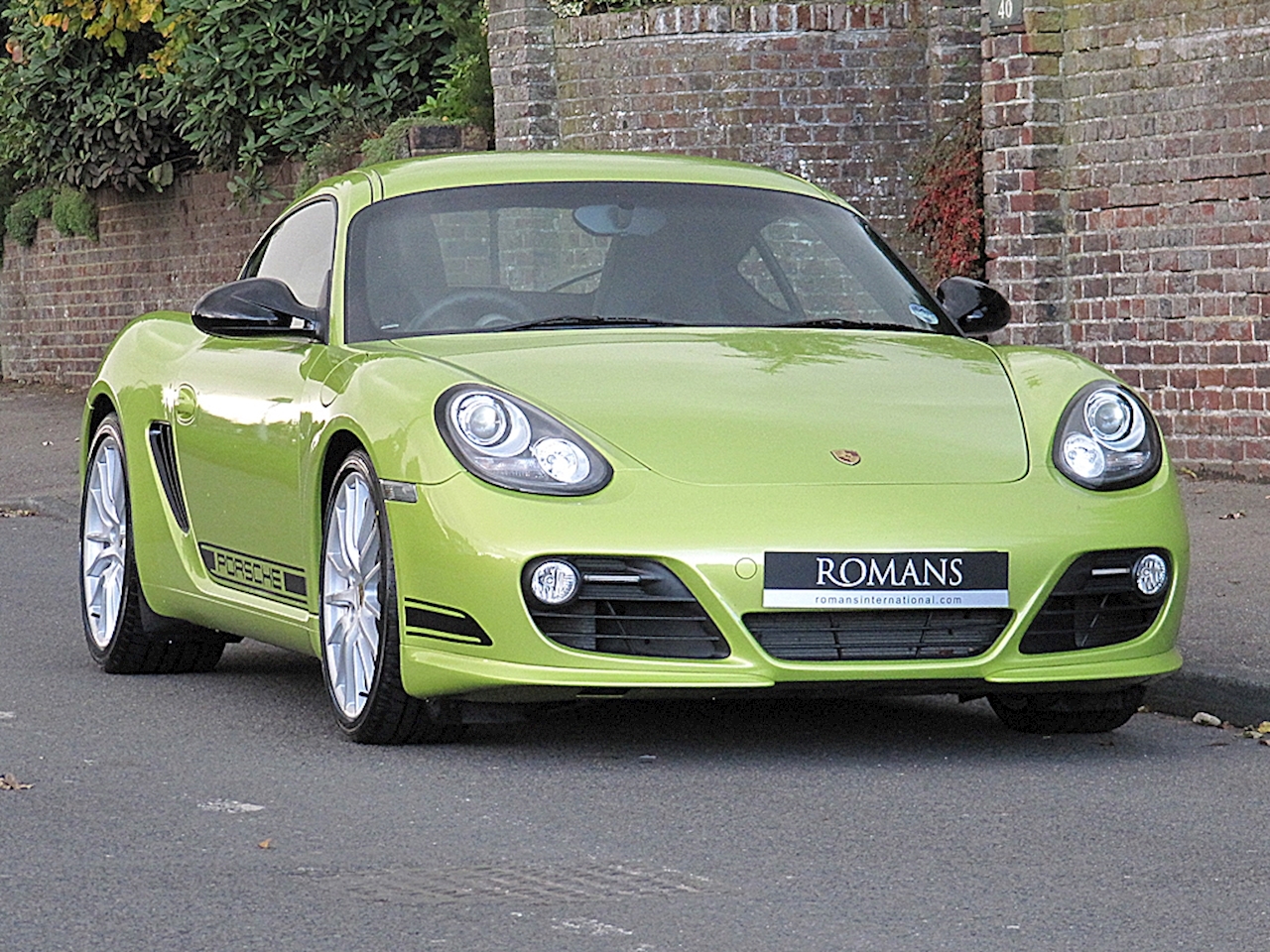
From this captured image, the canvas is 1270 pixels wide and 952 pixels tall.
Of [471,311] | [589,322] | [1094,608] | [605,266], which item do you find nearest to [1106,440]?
[1094,608]

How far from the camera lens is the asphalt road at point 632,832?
15.5 feet

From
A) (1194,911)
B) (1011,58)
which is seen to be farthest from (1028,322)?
(1194,911)

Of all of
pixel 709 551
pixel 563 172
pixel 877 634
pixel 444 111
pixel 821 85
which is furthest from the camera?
pixel 444 111

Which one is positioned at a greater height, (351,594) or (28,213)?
(351,594)

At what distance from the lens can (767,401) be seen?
652 cm

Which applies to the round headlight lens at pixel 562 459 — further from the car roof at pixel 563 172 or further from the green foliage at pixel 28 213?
the green foliage at pixel 28 213

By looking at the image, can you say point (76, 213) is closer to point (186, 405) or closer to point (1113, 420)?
point (186, 405)

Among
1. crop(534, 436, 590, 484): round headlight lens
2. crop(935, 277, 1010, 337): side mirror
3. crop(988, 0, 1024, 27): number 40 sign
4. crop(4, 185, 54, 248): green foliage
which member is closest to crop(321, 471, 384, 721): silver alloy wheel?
crop(534, 436, 590, 484): round headlight lens

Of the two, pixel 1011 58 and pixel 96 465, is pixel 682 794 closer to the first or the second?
pixel 96 465

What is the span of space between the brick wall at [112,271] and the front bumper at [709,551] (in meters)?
14.8

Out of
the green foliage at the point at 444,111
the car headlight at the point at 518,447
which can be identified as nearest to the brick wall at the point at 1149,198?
the green foliage at the point at 444,111

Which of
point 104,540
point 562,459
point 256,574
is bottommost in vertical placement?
point 104,540

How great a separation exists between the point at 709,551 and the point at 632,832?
0.80 m

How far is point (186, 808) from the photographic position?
591 cm
